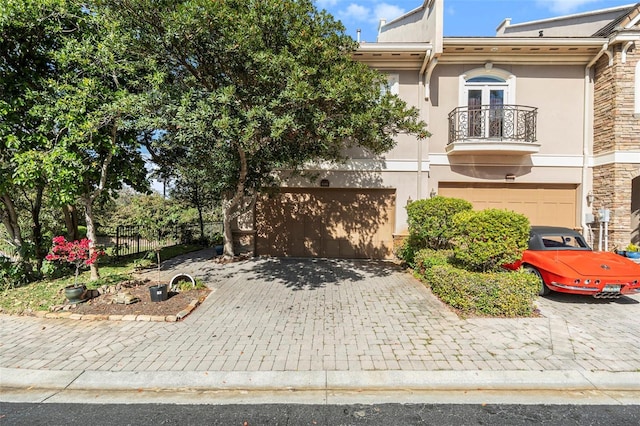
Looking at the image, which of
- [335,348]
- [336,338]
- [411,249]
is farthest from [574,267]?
[335,348]

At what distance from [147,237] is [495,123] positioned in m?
12.9

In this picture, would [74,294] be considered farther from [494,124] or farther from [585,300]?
[494,124]

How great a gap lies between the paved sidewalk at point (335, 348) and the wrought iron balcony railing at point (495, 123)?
561 cm

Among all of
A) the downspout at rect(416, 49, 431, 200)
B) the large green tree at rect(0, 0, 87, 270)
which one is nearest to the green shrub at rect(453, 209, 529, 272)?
the downspout at rect(416, 49, 431, 200)

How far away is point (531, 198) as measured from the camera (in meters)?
10.3

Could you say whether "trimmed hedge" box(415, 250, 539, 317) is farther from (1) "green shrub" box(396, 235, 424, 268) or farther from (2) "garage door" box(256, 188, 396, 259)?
(2) "garage door" box(256, 188, 396, 259)

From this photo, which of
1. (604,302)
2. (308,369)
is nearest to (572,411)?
(308,369)

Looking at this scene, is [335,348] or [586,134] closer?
[335,348]

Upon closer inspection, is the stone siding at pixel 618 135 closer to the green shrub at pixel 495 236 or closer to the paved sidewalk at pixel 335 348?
the paved sidewalk at pixel 335 348

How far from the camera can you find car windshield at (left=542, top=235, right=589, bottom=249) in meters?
6.61

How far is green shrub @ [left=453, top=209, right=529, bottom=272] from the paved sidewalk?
1099mm

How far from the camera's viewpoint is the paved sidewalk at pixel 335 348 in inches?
136

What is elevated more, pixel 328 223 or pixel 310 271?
pixel 328 223

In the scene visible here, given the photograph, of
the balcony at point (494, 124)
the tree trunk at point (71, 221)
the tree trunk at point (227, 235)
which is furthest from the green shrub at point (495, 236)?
the tree trunk at point (71, 221)
